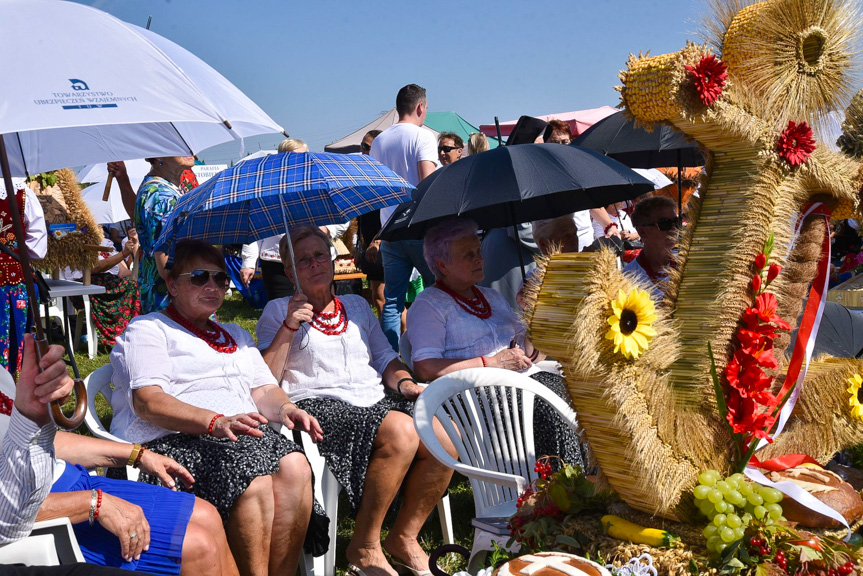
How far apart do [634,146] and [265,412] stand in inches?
101

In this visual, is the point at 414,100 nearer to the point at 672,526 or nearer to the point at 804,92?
the point at 804,92

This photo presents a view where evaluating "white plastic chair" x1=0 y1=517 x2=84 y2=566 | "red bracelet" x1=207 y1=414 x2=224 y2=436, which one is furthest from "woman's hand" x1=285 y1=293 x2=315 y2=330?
"white plastic chair" x1=0 y1=517 x2=84 y2=566

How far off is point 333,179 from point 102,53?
1253 millimetres

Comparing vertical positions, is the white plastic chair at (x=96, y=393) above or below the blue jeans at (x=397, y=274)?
below

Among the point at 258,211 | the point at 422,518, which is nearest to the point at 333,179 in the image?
the point at 258,211

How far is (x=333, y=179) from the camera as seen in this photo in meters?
3.49

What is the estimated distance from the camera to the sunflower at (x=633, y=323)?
6.50 feet

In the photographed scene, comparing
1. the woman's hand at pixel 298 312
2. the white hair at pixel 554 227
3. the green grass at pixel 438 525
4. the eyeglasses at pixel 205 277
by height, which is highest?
the white hair at pixel 554 227

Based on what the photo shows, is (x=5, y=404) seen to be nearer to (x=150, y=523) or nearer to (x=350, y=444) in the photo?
(x=150, y=523)

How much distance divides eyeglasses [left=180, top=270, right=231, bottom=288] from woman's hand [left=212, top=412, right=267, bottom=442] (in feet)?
2.04

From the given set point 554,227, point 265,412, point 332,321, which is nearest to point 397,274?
point 554,227

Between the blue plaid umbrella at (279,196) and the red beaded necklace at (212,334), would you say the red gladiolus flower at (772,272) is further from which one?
the red beaded necklace at (212,334)

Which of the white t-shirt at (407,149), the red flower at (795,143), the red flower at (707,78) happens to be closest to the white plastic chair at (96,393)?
the white t-shirt at (407,149)

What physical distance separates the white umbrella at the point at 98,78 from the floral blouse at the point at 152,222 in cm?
138
